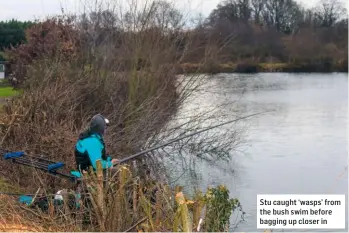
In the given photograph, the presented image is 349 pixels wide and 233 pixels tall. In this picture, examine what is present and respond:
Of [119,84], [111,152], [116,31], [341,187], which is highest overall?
[116,31]

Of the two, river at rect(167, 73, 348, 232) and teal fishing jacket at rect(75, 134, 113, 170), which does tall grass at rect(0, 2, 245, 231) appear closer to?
river at rect(167, 73, 348, 232)

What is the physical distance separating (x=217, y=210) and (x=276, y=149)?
31.7 feet

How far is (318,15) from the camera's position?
47.1 ft

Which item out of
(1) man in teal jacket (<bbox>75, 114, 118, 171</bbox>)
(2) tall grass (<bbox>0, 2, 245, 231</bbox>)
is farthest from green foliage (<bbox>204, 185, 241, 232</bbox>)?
(2) tall grass (<bbox>0, 2, 245, 231</bbox>)

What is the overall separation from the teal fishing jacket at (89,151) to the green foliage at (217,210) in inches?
40.2

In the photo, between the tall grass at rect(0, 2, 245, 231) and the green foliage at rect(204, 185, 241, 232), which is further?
the tall grass at rect(0, 2, 245, 231)

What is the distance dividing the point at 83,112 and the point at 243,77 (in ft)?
17.8

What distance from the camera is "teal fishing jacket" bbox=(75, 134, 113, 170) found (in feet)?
19.7

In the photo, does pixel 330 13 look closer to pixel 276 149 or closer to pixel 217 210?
pixel 276 149

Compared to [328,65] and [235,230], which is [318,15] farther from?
[235,230]

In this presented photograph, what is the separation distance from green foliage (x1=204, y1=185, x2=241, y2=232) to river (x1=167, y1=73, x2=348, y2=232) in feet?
7.48

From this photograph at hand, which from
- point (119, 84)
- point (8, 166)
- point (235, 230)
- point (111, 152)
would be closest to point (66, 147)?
point (8, 166)

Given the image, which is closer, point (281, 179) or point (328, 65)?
point (281, 179)

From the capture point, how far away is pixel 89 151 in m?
6.02
